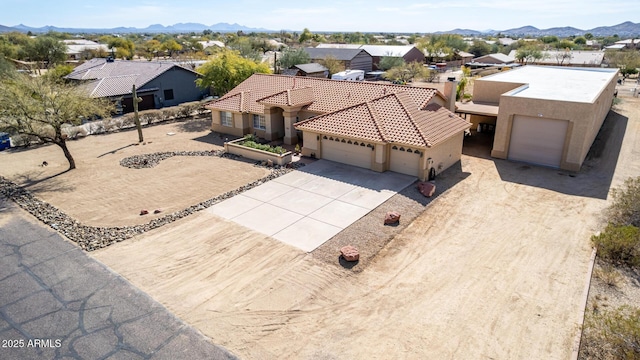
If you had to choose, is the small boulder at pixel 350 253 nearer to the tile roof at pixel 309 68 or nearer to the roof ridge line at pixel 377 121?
the roof ridge line at pixel 377 121

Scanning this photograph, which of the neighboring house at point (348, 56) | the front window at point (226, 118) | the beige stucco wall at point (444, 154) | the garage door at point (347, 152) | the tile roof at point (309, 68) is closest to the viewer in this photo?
the beige stucco wall at point (444, 154)

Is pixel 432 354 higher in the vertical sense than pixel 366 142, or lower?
lower

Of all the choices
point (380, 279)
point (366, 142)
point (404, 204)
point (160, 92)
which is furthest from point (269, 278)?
point (160, 92)

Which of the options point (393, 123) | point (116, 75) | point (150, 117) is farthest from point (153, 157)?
point (116, 75)

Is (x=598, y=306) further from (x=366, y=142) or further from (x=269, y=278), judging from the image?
(x=366, y=142)

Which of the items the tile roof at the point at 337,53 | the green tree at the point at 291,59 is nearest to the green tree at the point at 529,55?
the tile roof at the point at 337,53

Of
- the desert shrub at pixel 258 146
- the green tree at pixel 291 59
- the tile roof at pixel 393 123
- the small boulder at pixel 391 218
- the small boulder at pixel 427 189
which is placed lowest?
the small boulder at pixel 391 218
